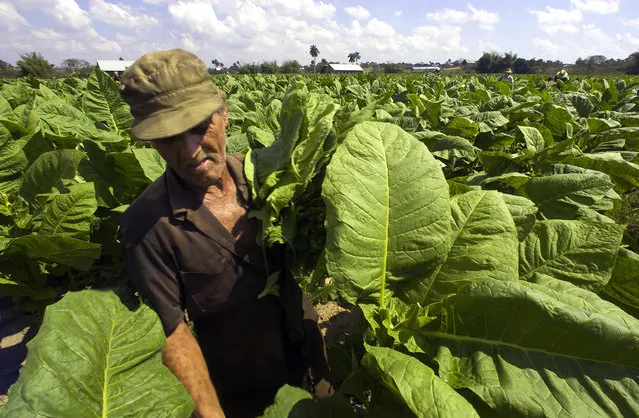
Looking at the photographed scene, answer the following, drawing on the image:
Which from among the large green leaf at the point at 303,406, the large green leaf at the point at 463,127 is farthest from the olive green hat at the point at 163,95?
the large green leaf at the point at 463,127

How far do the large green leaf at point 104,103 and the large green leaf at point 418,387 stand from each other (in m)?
4.08

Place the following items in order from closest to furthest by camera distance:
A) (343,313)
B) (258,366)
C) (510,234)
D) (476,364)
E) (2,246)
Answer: (476,364)
(510,234)
(258,366)
(2,246)
(343,313)

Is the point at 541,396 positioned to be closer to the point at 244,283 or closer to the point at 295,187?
the point at 295,187

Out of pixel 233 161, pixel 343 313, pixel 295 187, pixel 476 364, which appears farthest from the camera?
pixel 343 313

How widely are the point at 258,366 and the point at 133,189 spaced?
2.38 meters

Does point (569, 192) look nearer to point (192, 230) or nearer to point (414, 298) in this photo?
point (414, 298)

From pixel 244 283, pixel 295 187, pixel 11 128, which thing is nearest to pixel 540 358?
pixel 295 187

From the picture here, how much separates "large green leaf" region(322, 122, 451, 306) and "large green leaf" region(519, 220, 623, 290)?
0.41 meters

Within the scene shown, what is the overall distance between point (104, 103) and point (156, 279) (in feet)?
11.0

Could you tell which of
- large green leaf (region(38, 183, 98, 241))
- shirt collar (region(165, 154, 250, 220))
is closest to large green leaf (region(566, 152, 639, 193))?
shirt collar (region(165, 154, 250, 220))

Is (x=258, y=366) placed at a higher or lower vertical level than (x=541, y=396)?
lower

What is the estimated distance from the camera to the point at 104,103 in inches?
166

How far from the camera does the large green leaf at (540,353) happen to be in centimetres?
90

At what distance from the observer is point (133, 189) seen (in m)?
3.82
